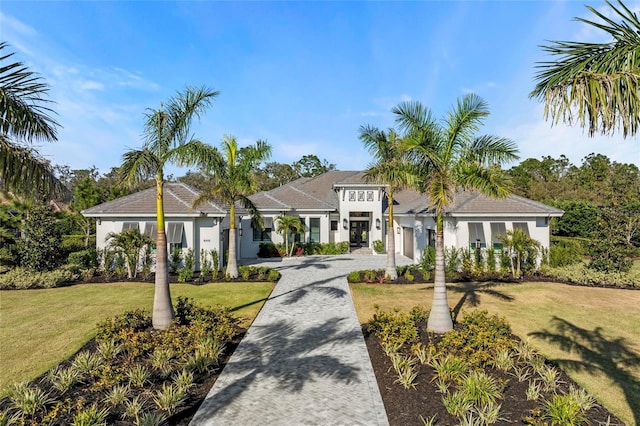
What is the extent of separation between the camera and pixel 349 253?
30062 mm

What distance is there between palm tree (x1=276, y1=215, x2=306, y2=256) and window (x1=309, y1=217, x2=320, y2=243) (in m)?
1.85

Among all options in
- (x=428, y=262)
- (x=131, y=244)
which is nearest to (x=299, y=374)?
(x=428, y=262)

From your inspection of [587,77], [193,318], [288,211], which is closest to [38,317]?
[193,318]

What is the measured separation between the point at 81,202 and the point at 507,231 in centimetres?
3058

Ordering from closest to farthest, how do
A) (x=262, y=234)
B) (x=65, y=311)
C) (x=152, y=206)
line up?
(x=65, y=311)
(x=152, y=206)
(x=262, y=234)

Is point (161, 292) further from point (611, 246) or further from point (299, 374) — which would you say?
point (611, 246)

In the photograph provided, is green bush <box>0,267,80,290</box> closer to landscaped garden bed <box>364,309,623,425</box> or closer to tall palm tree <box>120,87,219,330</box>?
tall palm tree <box>120,87,219,330</box>

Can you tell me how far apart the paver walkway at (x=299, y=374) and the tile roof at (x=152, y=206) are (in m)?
8.86

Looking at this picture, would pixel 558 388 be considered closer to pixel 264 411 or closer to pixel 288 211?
pixel 264 411

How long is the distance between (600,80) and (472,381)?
518 cm

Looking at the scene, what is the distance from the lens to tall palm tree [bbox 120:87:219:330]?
1020cm

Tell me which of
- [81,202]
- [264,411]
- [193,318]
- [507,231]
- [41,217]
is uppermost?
[81,202]

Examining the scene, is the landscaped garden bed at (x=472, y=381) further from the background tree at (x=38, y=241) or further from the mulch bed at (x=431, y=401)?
the background tree at (x=38, y=241)

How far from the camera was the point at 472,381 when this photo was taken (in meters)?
6.57
